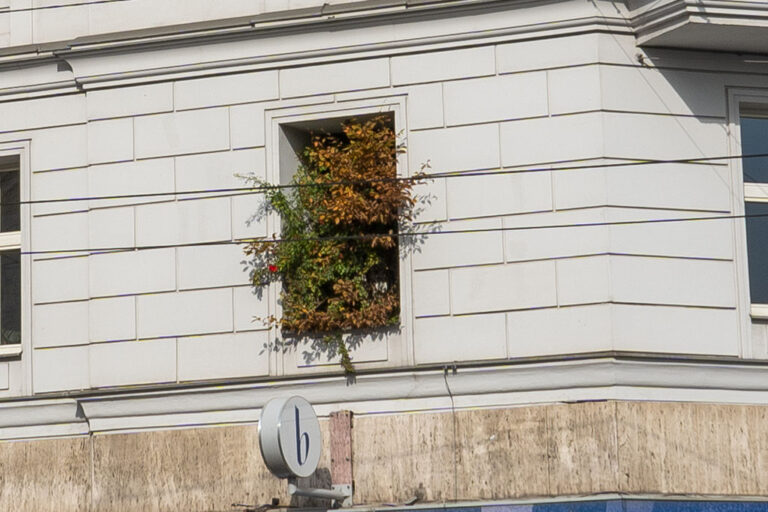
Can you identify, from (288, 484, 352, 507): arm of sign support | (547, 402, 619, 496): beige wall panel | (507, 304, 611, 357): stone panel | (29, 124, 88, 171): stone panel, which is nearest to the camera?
(547, 402, 619, 496): beige wall panel

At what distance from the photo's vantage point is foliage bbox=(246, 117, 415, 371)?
18.8 metres

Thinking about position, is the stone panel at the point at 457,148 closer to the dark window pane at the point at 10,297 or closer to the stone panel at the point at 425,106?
the stone panel at the point at 425,106

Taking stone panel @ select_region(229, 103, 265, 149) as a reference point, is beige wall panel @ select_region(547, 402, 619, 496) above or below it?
below

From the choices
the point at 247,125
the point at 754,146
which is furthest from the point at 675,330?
the point at 247,125

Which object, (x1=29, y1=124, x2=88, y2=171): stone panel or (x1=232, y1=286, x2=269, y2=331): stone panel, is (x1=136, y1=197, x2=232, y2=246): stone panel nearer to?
(x1=232, y1=286, x2=269, y2=331): stone panel

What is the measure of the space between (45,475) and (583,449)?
5978 mm

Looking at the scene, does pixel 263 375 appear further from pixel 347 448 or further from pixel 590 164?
pixel 590 164

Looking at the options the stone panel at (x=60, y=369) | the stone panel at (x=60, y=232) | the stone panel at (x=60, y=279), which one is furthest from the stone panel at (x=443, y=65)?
the stone panel at (x=60, y=369)

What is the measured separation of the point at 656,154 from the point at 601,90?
0.87m

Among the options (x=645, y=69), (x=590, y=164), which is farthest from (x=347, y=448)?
(x=645, y=69)

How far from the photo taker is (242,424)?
1889 cm

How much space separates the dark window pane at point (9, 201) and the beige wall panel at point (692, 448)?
7443mm

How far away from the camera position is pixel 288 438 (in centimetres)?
1758

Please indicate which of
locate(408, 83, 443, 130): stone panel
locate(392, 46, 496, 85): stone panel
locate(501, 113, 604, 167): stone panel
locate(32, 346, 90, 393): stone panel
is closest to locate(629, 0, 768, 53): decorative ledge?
locate(501, 113, 604, 167): stone panel
